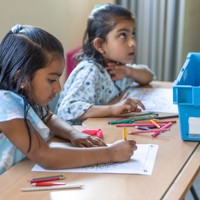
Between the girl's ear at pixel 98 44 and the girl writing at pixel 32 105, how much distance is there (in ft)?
2.15

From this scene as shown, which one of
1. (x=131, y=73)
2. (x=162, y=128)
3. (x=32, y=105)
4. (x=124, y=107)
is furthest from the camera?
(x=131, y=73)

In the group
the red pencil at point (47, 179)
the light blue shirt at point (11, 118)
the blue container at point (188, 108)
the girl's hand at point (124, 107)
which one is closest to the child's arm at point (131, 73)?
the girl's hand at point (124, 107)

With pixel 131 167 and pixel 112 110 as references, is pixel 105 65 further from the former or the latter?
pixel 131 167

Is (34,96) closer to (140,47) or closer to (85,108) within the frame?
(85,108)

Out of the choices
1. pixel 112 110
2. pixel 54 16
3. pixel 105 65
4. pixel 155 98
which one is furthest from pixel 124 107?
pixel 54 16

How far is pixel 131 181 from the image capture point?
1.22 meters

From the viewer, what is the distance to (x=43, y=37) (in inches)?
55.3

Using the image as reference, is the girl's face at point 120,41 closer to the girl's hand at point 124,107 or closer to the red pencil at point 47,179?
the girl's hand at point 124,107

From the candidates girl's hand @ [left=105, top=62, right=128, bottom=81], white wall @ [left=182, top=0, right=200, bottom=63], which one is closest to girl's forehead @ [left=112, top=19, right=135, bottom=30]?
girl's hand @ [left=105, top=62, right=128, bottom=81]

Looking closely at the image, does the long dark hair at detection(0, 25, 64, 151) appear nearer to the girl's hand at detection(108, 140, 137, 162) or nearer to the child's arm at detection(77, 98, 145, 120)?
the girl's hand at detection(108, 140, 137, 162)

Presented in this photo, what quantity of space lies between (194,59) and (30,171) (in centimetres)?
87

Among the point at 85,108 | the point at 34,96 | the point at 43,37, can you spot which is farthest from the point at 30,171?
the point at 85,108

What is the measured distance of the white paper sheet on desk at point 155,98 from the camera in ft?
6.00

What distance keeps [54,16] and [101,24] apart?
2.05ft
